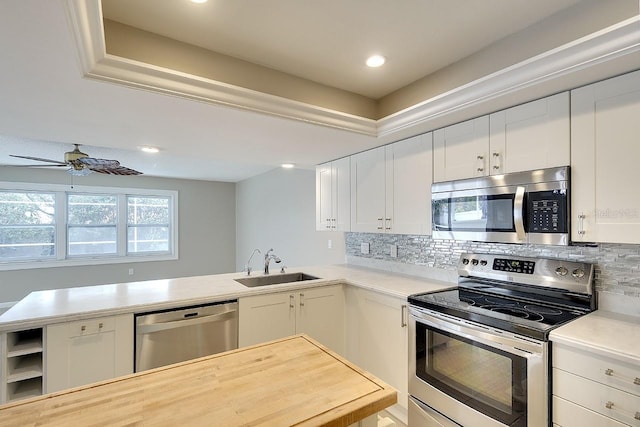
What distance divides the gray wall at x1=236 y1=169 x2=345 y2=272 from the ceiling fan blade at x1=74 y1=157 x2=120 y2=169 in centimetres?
242

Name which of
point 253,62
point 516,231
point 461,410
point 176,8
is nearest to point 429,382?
point 461,410

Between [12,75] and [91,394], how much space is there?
1488mm

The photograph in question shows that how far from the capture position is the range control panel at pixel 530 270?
177 centimetres

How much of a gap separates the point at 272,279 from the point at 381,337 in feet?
3.71

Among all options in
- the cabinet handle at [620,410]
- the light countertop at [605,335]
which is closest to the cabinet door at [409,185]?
the light countertop at [605,335]

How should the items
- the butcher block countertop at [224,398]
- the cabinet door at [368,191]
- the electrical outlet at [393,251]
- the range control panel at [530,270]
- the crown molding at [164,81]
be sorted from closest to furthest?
the butcher block countertop at [224,398], the crown molding at [164,81], the range control panel at [530,270], the cabinet door at [368,191], the electrical outlet at [393,251]

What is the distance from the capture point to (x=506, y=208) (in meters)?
1.91

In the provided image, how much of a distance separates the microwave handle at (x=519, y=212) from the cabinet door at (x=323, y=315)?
1.51 meters

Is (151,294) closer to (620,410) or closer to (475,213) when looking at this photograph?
(475,213)

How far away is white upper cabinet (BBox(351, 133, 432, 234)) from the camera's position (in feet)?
8.05

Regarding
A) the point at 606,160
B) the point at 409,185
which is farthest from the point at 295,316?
the point at 606,160

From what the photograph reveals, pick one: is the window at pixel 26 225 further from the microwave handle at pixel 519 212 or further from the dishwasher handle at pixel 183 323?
the microwave handle at pixel 519 212

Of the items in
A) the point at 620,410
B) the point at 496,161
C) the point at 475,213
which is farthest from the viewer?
the point at 475,213

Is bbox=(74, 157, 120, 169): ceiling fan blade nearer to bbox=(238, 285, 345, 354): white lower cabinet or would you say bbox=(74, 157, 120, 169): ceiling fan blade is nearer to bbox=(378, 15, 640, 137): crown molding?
bbox=(238, 285, 345, 354): white lower cabinet
